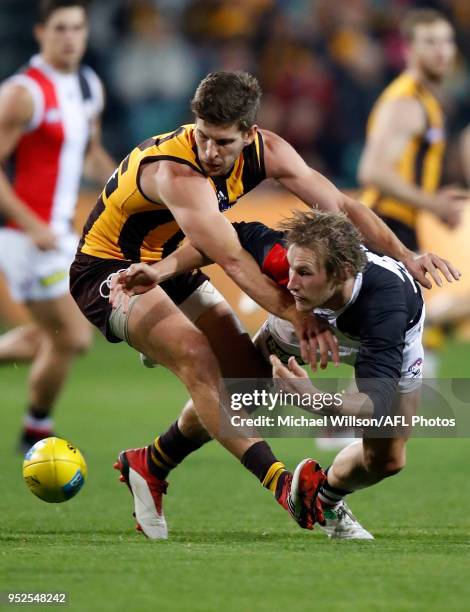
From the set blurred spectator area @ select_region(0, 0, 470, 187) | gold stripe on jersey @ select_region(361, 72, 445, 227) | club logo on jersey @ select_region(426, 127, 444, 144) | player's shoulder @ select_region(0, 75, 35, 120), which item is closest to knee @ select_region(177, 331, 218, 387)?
player's shoulder @ select_region(0, 75, 35, 120)

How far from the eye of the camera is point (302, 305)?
5504mm

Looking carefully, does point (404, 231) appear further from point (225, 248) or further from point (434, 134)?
point (225, 248)

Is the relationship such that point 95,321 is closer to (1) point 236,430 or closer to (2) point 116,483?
(1) point 236,430

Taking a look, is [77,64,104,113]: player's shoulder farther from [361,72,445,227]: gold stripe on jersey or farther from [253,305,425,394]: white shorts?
[253,305,425,394]: white shorts

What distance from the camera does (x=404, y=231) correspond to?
9.73m

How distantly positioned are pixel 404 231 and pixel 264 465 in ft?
14.1

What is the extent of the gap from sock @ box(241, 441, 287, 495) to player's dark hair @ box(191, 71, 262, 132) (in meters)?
1.38

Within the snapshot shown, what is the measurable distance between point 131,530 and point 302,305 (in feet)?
5.09

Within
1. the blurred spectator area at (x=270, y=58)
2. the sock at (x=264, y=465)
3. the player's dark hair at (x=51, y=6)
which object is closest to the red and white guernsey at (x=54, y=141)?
the player's dark hair at (x=51, y=6)

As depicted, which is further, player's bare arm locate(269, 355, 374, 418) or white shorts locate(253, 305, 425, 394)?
white shorts locate(253, 305, 425, 394)

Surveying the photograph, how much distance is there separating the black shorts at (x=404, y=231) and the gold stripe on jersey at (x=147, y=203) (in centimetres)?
346


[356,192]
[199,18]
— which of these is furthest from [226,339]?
[199,18]

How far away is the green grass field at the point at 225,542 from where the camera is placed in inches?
176

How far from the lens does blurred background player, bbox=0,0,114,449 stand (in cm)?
880
